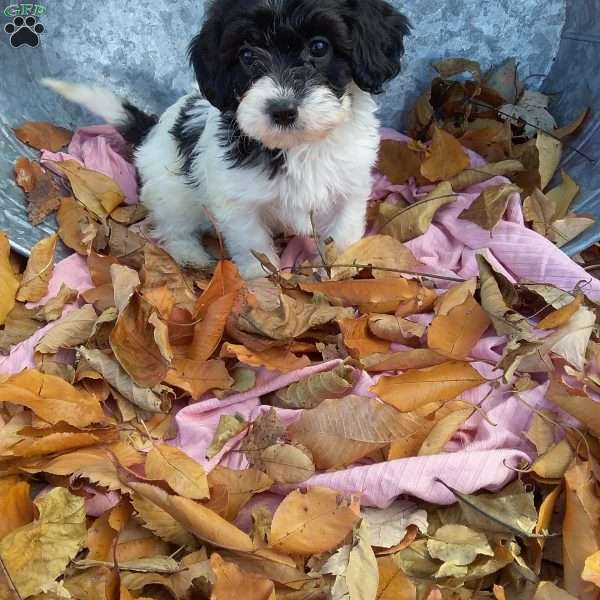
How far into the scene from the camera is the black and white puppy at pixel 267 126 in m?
1.91

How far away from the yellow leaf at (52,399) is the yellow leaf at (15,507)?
186mm

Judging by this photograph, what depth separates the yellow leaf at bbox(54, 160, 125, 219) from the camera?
2.60 metres

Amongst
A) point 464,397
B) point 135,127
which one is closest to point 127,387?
point 464,397

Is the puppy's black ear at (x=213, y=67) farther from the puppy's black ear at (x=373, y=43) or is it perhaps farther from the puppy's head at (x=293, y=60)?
the puppy's black ear at (x=373, y=43)

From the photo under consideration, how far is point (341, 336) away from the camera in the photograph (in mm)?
2041

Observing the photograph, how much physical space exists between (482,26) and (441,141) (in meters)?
0.61

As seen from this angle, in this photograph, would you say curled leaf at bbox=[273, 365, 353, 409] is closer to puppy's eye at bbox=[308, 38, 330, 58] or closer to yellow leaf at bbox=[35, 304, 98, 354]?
yellow leaf at bbox=[35, 304, 98, 354]

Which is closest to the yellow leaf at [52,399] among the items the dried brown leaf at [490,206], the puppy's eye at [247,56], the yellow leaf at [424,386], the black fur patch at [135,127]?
the yellow leaf at [424,386]

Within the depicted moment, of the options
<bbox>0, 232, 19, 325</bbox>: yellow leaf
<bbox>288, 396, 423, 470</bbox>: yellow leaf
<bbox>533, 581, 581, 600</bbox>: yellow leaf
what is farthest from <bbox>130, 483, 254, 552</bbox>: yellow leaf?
<bbox>0, 232, 19, 325</bbox>: yellow leaf

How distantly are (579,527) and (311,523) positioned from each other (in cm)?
62

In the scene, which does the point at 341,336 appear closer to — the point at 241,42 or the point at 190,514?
the point at 190,514

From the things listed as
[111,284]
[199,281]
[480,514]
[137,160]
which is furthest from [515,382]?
[137,160]

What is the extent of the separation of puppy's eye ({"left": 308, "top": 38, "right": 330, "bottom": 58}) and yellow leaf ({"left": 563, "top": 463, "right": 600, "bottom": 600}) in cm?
131

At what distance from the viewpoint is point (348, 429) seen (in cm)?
172
